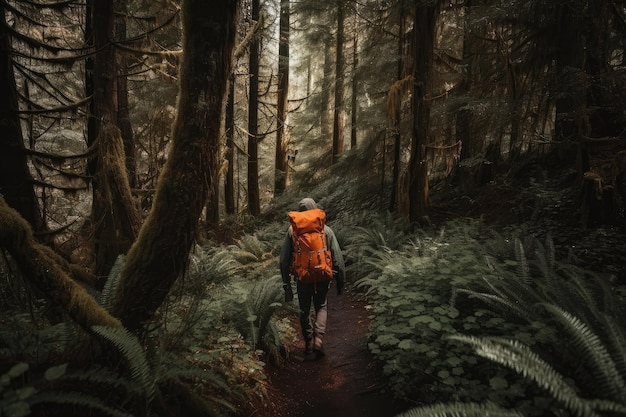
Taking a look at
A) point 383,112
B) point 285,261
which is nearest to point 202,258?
point 285,261

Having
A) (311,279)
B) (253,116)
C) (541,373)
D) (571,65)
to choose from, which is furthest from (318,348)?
(253,116)

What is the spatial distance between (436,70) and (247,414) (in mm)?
11365

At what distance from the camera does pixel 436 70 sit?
11.1 m

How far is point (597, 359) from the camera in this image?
2463 millimetres

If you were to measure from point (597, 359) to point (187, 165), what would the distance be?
140 inches

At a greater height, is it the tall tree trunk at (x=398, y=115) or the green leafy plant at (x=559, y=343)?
the tall tree trunk at (x=398, y=115)

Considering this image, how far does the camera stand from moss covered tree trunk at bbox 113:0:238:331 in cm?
273

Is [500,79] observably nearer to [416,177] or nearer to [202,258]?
[416,177]

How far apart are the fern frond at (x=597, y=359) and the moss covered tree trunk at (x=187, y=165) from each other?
10.6 feet

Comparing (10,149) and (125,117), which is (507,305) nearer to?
(10,149)

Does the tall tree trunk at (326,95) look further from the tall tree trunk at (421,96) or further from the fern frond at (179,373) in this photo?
the fern frond at (179,373)

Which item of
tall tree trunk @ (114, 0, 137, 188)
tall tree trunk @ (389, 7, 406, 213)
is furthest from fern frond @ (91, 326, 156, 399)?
tall tree trunk @ (389, 7, 406, 213)

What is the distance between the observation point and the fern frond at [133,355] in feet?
7.88

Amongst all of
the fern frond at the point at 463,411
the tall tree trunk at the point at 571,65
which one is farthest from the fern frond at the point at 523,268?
the tall tree trunk at the point at 571,65
